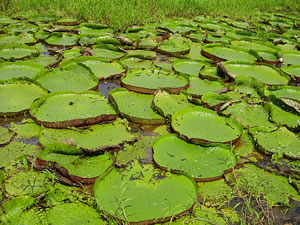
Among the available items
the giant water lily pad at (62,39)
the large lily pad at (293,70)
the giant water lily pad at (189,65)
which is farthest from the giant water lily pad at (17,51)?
the large lily pad at (293,70)

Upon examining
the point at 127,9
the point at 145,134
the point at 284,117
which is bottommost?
the point at 145,134

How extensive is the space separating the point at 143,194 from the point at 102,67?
7.57ft

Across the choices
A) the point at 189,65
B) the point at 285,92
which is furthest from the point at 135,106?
the point at 285,92

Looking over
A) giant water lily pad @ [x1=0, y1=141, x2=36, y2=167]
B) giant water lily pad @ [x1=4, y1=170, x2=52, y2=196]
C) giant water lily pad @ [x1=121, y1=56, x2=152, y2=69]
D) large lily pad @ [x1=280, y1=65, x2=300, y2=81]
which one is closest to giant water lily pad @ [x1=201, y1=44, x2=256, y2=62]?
large lily pad @ [x1=280, y1=65, x2=300, y2=81]

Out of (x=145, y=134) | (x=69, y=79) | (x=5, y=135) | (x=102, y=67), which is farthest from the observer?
(x=102, y=67)

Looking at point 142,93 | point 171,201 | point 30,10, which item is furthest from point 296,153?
point 30,10

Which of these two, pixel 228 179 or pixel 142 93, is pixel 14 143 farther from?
pixel 228 179

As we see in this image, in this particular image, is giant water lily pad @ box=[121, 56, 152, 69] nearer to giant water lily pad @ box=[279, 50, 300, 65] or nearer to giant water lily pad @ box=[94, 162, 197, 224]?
giant water lily pad @ box=[94, 162, 197, 224]

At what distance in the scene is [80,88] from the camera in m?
3.05

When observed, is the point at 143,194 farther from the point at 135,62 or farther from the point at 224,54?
the point at 224,54

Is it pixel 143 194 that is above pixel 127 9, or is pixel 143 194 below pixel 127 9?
below

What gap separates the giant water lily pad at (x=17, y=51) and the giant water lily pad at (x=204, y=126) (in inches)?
101

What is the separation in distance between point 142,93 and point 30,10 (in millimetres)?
5151

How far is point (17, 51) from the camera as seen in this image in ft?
12.8
